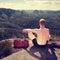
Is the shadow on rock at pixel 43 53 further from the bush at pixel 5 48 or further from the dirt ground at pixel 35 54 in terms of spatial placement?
the bush at pixel 5 48

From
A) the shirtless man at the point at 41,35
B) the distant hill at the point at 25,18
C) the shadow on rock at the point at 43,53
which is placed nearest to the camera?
the shadow on rock at the point at 43,53

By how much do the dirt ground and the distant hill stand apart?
1235mm

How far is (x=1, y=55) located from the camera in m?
3.26

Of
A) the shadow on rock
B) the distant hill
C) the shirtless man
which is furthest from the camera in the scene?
the distant hill

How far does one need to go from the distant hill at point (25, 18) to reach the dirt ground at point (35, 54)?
124cm

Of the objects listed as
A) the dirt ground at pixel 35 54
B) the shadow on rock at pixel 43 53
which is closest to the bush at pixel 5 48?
the dirt ground at pixel 35 54

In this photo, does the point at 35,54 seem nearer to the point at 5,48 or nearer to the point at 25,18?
the point at 5,48

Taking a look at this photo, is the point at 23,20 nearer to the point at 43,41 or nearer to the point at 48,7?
the point at 48,7

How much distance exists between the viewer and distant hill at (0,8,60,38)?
15.2 feet

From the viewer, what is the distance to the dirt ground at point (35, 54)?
305 centimetres

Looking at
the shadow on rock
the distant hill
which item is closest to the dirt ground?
the shadow on rock

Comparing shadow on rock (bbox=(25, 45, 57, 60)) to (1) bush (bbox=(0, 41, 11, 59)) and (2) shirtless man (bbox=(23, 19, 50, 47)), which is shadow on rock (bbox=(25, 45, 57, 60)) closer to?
(2) shirtless man (bbox=(23, 19, 50, 47))

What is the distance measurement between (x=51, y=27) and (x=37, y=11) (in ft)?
1.94

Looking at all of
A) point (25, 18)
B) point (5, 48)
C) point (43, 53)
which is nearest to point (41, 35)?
point (43, 53)
